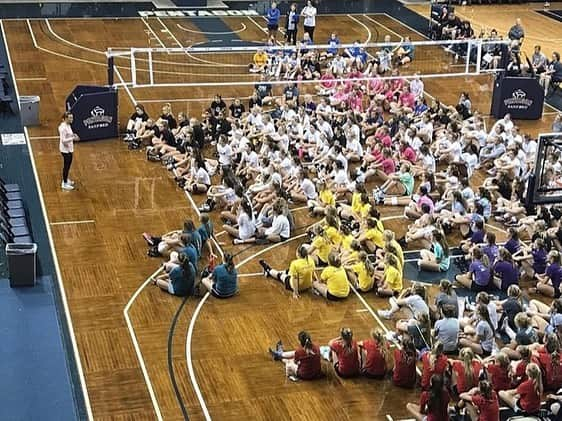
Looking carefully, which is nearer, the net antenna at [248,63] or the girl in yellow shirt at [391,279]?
the girl in yellow shirt at [391,279]

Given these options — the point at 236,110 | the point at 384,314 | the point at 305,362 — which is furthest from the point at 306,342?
the point at 236,110

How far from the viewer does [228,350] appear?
16281mm

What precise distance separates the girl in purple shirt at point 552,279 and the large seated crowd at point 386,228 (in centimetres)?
2

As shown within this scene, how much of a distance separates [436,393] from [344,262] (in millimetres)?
5160

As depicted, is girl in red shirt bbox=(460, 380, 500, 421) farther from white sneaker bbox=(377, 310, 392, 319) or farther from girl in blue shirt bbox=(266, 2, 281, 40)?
girl in blue shirt bbox=(266, 2, 281, 40)

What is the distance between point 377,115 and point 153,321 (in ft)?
36.3

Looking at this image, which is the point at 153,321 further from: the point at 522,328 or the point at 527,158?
the point at 527,158

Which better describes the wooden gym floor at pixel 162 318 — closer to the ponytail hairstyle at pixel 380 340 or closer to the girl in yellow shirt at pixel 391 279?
the girl in yellow shirt at pixel 391 279

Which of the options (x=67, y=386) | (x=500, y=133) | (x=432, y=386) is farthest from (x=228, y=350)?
(x=500, y=133)

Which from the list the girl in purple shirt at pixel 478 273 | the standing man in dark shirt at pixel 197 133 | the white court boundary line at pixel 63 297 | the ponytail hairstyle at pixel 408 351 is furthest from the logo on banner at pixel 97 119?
the ponytail hairstyle at pixel 408 351

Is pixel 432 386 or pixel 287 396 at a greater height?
pixel 432 386

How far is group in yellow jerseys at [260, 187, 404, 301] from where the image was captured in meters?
17.8

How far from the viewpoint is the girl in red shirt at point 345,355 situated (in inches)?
604

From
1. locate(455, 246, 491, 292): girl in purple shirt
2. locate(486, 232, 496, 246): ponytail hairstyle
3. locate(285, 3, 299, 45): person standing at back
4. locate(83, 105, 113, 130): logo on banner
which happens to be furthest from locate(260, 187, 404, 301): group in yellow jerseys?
locate(285, 3, 299, 45): person standing at back
